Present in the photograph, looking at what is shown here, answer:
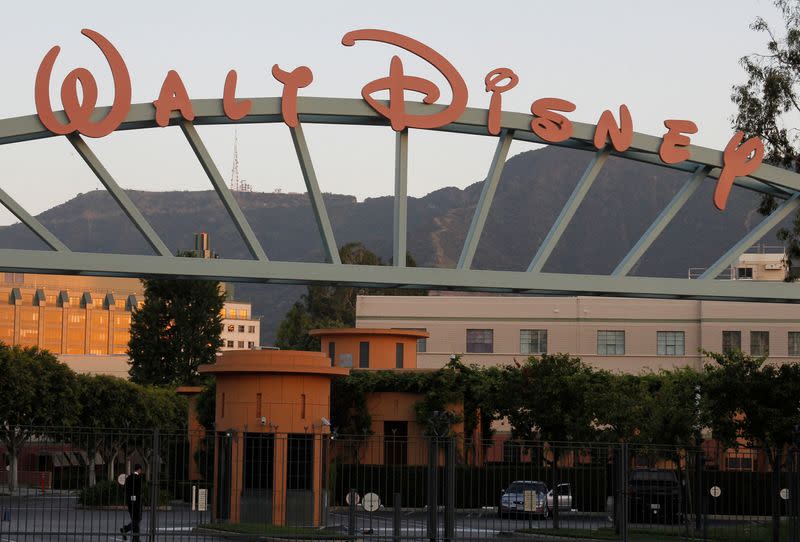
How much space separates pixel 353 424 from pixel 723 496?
83.4 ft

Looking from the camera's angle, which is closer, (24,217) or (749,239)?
(24,217)

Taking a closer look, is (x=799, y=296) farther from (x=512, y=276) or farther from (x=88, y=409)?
(x=88, y=409)

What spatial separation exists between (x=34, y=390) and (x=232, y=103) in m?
41.5

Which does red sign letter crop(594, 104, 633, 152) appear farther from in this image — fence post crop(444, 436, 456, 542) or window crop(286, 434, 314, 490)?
window crop(286, 434, 314, 490)

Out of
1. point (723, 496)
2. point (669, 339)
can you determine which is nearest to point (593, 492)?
point (723, 496)

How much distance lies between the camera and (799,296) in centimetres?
2048

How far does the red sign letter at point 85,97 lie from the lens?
18.1 m

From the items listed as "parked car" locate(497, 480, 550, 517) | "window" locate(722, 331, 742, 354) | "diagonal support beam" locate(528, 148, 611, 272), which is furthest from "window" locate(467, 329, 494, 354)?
"diagonal support beam" locate(528, 148, 611, 272)

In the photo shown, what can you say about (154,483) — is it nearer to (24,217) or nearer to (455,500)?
(24,217)

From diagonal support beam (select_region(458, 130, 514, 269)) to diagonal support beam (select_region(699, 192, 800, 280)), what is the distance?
3.46 metres

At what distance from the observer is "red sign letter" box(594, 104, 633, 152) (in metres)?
19.8

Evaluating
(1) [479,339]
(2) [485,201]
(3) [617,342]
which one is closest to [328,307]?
(1) [479,339]

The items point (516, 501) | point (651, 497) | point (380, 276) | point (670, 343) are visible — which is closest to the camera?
point (380, 276)

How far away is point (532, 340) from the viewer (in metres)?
73.0
